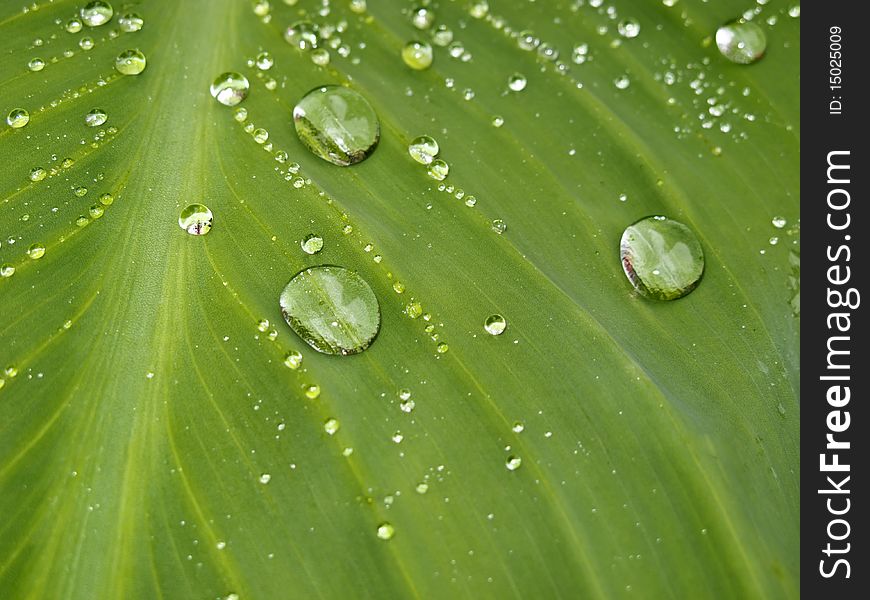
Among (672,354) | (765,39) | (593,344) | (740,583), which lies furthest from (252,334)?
(765,39)

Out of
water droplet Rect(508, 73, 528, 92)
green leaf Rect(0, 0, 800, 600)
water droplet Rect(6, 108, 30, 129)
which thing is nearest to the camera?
green leaf Rect(0, 0, 800, 600)

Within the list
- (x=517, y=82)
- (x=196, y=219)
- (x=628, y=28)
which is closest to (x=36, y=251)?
(x=196, y=219)

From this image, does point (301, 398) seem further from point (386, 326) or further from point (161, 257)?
point (161, 257)

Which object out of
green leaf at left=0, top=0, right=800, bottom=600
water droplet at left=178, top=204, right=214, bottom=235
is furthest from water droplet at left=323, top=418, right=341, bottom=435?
water droplet at left=178, top=204, right=214, bottom=235

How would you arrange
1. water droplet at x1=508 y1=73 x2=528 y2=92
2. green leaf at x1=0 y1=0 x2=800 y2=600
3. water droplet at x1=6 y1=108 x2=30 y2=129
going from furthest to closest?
1. water droplet at x1=508 y1=73 x2=528 y2=92
2. water droplet at x1=6 y1=108 x2=30 y2=129
3. green leaf at x1=0 y1=0 x2=800 y2=600

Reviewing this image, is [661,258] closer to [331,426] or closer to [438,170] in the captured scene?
[438,170]

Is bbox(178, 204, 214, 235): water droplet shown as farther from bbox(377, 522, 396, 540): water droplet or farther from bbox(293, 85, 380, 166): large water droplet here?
bbox(377, 522, 396, 540): water droplet
